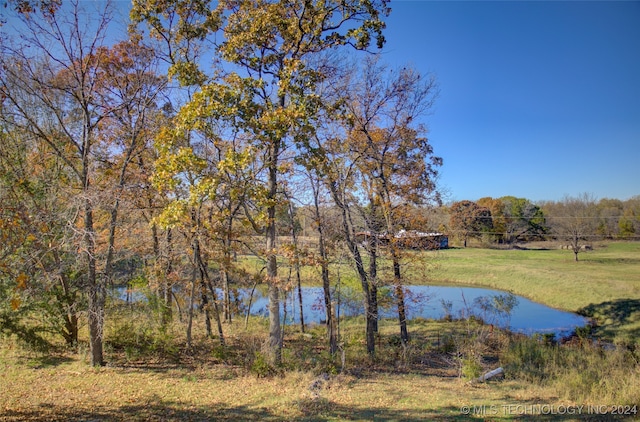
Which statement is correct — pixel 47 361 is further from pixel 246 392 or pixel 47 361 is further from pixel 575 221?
pixel 575 221

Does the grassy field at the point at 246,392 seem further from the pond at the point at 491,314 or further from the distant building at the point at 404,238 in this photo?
the pond at the point at 491,314

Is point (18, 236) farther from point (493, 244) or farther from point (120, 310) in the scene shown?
point (493, 244)

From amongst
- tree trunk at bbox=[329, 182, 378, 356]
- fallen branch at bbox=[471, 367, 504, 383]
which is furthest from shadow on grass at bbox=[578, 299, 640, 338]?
tree trunk at bbox=[329, 182, 378, 356]

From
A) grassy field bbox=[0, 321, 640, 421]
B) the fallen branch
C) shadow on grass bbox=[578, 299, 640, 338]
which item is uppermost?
grassy field bbox=[0, 321, 640, 421]

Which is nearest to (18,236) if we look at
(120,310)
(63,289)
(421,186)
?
(63,289)

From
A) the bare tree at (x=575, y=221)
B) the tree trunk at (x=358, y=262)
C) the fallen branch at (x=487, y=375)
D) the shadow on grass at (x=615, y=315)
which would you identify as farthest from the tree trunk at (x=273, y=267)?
the bare tree at (x=575, y=221)

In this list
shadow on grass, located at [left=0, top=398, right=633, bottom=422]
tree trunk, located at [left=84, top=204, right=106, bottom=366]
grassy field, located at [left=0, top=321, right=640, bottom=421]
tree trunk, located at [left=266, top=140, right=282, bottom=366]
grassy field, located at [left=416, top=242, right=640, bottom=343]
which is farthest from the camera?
grassy field, located at [left=416, top=242, right=640, bottom=343]

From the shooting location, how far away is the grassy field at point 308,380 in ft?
22.0

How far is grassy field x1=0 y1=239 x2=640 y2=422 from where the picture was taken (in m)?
6.71

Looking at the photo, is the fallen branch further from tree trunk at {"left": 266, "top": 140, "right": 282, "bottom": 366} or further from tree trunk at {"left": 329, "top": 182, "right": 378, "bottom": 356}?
tree trunk at {"left": 266, "top": 140, "right": 282, "bottom": 366}

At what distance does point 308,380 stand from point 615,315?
19992 millimetres

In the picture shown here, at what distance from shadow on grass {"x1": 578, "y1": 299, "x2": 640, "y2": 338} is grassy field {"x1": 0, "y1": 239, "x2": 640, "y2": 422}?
65.4 inches

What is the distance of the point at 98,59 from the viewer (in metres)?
9.18

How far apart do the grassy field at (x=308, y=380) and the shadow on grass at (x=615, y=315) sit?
166 centimetres
